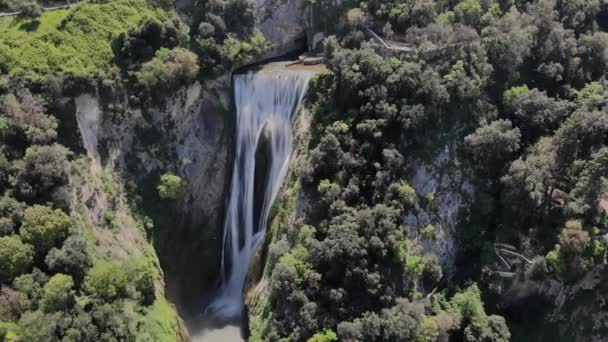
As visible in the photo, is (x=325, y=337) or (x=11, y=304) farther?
(x=325, y=337)

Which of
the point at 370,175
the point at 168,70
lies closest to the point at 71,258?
the point at 168,70

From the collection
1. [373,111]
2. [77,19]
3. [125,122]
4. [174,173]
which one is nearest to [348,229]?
[373,111]

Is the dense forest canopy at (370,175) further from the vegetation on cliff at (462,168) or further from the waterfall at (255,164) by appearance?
the waterfall at (255,164)

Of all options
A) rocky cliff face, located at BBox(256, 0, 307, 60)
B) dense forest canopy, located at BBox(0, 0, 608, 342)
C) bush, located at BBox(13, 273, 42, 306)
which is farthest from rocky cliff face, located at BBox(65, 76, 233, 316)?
bush, located at BBox(13, 273, 42, 306)

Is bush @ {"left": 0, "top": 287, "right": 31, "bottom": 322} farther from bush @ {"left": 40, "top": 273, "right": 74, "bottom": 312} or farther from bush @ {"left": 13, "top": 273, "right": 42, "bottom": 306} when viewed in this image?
bush @ {"left": 40, "top": 273, "right": 74, "bottom": 312}

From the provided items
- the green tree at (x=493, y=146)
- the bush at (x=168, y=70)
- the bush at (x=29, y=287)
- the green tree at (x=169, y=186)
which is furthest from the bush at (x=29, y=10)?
the green tree at (x=493, y=146)

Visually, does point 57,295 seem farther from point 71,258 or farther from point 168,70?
point 168,70
